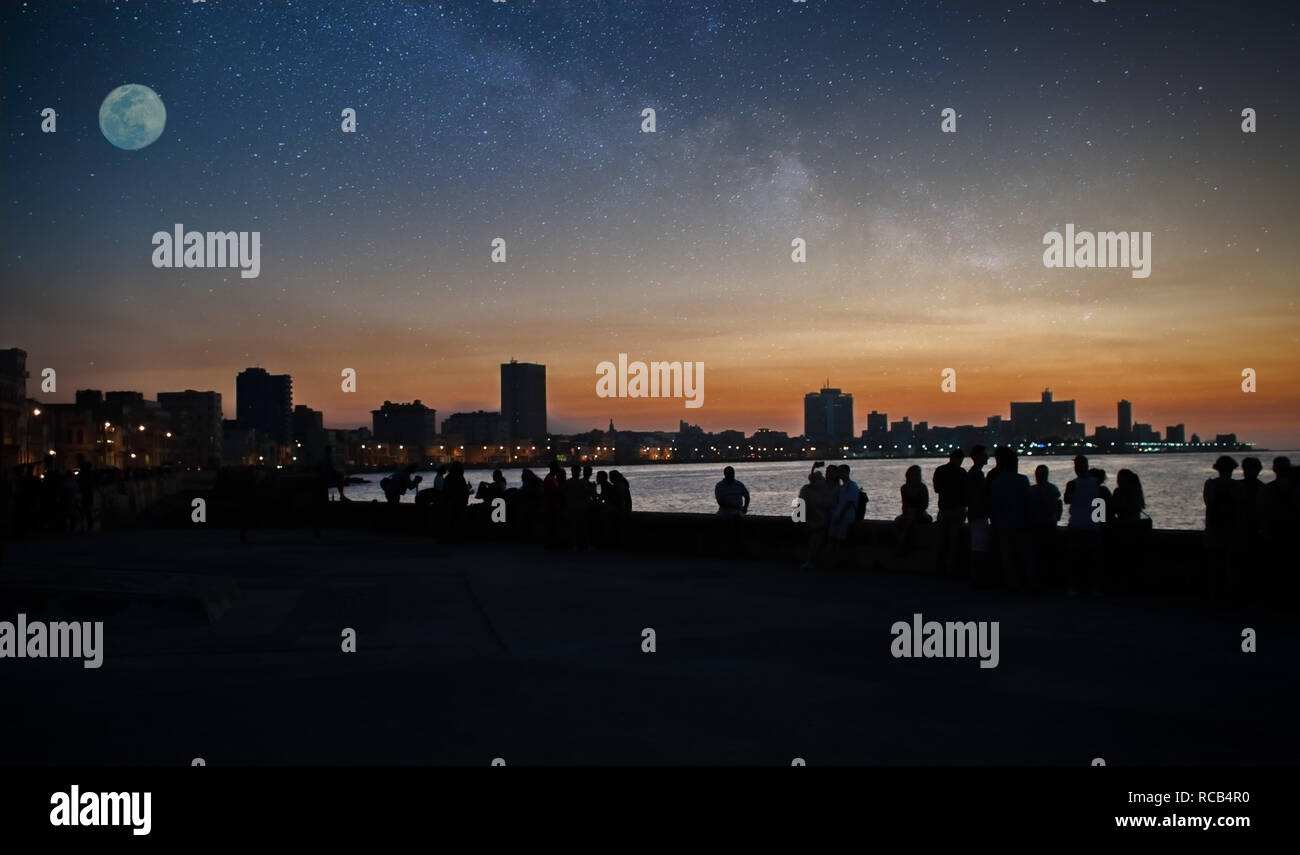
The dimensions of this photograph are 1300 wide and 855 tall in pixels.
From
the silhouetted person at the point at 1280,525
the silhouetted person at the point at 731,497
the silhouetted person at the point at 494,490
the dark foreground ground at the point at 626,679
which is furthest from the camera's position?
the silhouetted person at the point at 494,490

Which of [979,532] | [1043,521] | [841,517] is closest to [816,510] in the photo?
[841,517]

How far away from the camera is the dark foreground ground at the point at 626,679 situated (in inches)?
252

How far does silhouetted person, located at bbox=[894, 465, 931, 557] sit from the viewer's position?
16.3 m

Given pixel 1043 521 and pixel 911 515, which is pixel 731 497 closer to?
pixel 911 515

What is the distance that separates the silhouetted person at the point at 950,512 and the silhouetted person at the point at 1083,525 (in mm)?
1642

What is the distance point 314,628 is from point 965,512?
29.7ft

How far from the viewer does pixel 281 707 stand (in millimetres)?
7402

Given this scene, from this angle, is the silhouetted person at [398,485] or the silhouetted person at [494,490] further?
the silhouetted person at [398,485]

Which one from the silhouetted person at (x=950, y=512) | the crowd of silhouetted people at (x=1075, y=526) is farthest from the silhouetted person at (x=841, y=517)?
the silhouetted person at (x=950, y=512)

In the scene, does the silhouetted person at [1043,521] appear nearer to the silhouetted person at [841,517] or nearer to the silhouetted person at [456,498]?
the silhouetted person at [841,517]
